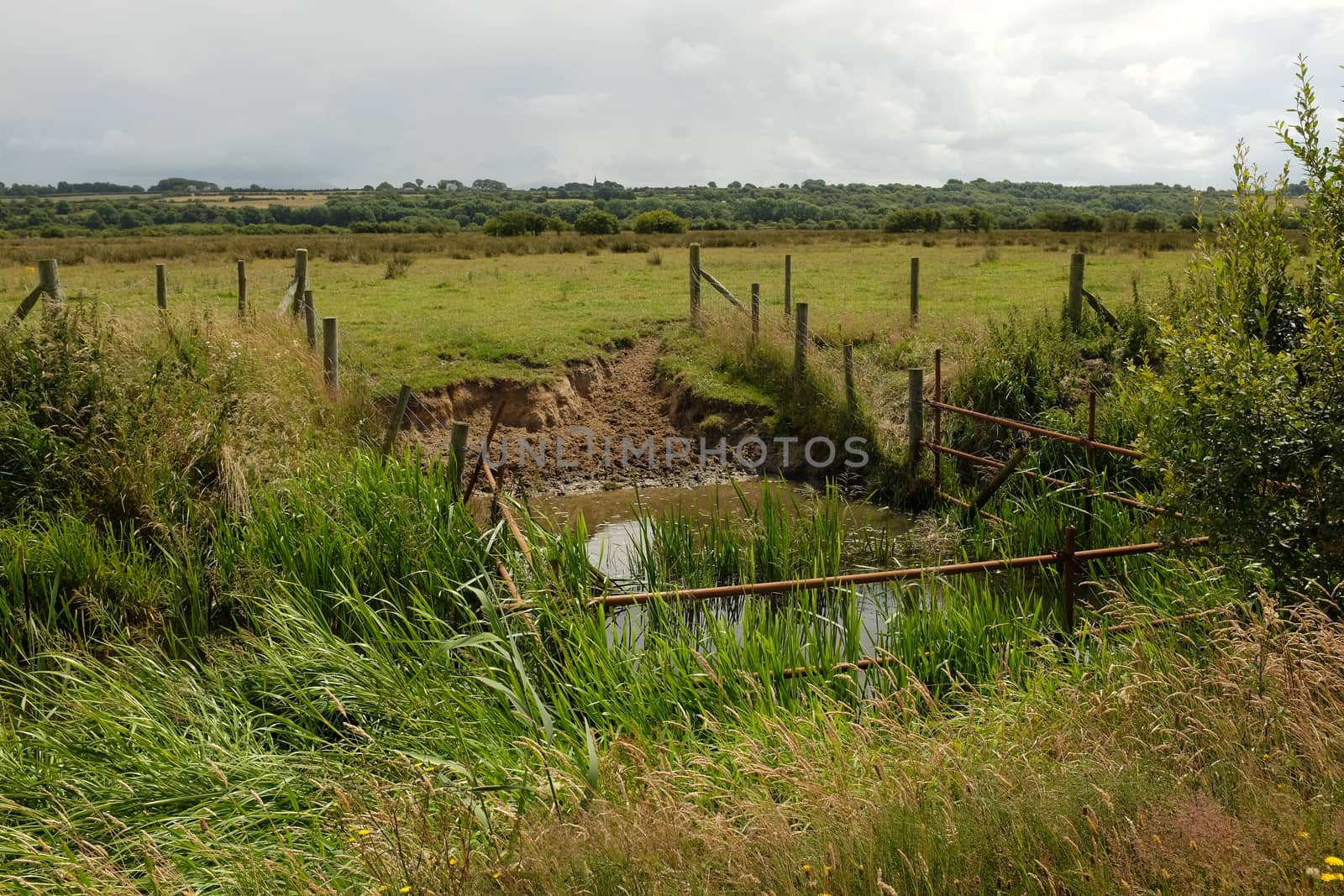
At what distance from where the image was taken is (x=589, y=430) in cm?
1436

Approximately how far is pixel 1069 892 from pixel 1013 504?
22.6ft

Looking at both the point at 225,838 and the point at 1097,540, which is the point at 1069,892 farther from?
the point at 1097,540

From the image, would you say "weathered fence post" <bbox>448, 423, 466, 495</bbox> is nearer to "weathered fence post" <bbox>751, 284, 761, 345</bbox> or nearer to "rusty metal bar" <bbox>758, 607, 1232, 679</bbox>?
"rusty metal bar" <bbox>758, 607, 1232, 679</bbox>

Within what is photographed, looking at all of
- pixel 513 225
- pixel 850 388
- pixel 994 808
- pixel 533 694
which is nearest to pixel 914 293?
pixel 850 388

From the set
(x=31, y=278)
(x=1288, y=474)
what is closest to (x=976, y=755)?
(x=1288, y=474)

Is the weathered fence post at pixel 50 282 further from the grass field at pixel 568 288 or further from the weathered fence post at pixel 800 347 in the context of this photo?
the weathered fence post at pixel 800 347

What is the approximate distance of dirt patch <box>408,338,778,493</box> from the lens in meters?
13.3

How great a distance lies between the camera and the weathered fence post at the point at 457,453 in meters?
6.95

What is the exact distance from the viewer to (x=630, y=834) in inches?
120

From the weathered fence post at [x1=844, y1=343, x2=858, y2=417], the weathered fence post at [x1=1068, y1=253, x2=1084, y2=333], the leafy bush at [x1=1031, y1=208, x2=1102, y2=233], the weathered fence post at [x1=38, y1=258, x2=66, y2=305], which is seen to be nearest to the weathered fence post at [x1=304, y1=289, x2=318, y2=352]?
the weathered fence post at [x1=38, y1=258, x2=66, y2=305]

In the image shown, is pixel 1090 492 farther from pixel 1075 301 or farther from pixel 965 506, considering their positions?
pixel 1075 301

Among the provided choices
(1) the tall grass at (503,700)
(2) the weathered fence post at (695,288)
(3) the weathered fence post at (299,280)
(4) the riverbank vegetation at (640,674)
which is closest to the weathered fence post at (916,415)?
(4) the riverbank vegetation at (640,674)

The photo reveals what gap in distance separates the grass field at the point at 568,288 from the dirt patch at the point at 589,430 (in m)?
0.38

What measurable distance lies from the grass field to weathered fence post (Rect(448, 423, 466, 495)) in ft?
13.8
